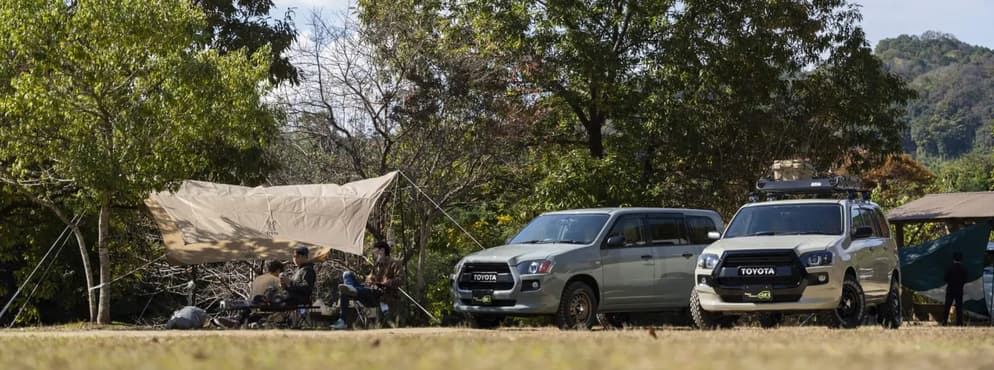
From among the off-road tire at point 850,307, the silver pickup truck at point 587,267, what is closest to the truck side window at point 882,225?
the off-road tire at point 850,307

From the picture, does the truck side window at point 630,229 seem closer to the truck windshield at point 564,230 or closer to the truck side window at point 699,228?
the truck windshield at point 564,230

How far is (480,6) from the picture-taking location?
2792 centimetres

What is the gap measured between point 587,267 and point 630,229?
128cm

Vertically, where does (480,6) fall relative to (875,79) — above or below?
above

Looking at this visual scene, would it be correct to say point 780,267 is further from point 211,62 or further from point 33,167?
point 33,167

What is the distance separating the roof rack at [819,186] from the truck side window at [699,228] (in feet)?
3.54

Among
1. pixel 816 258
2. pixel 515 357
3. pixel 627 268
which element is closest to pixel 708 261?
pixel 816 258

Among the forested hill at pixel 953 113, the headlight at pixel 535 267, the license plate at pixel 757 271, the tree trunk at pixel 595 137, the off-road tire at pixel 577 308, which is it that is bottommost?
the off-road tire at pixel 577 308

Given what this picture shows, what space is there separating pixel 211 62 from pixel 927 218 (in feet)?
44.0

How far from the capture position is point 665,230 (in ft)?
60.0

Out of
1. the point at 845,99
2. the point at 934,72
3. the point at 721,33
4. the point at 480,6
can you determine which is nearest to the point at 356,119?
the point at 480,6

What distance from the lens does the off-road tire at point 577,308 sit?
53.4 ft

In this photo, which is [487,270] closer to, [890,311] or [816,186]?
[816,186]

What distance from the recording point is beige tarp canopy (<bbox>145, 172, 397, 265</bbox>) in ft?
68.3
